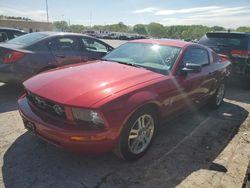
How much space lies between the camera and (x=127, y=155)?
339cm

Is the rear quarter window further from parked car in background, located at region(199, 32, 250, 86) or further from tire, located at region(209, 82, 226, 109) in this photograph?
tire, located at region(209, 82, 226, 109)

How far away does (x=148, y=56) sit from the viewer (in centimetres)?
439

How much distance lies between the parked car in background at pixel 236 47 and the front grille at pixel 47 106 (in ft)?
20.0

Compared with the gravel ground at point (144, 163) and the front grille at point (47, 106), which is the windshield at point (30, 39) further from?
the front grille at point (47, 106)

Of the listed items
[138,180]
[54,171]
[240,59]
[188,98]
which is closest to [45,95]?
[54,171]

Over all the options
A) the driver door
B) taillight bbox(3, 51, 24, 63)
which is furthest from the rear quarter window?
taillight bbox(3, 51, 24, 63)

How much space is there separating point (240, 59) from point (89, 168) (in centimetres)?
598

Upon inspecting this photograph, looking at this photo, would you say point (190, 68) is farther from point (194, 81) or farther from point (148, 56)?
point (148, 56)

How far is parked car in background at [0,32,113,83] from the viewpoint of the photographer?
5625mm

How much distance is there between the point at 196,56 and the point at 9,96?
401 cm

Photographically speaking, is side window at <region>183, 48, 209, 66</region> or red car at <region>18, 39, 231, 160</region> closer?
red car at <region>18, 39, 231, 160</region>

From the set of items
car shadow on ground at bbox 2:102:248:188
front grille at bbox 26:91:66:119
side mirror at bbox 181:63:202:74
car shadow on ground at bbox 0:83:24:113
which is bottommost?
car shadow on ground at bbox 0:83:24:113

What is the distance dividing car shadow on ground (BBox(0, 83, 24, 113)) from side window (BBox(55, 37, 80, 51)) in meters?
1.35

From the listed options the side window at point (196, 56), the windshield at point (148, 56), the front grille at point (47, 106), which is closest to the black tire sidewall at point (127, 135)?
the front grille at point (47, 106)
